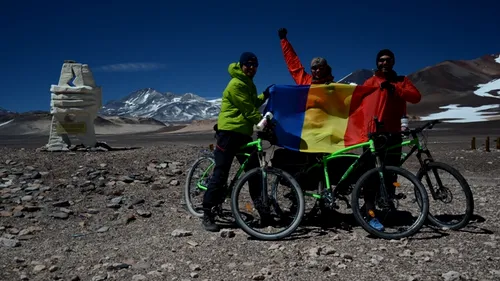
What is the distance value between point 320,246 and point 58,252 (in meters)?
3.08

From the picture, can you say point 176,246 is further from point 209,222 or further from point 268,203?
point 268,203

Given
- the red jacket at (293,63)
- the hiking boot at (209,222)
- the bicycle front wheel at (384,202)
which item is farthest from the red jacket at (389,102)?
the hiking boot at (209,222)

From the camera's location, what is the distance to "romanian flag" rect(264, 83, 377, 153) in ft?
17.8

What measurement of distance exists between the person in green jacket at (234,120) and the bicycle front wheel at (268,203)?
0.13 metres

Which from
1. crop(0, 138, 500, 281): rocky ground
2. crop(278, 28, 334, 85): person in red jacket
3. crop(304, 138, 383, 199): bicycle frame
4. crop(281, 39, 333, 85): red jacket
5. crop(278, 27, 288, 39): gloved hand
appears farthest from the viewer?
crop(278, 27, 288, 39): gloved hand

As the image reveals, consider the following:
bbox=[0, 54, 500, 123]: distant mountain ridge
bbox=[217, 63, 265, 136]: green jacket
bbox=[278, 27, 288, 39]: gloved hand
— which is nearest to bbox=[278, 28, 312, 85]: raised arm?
bbox=[278, 27, 288, 39]: gloved hand

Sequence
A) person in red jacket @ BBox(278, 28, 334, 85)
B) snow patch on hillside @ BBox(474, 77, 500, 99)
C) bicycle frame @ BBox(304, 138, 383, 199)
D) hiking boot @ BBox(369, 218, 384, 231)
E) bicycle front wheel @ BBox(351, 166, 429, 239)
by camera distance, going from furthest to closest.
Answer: snow patch on hillside @ BBox(474, 77, 500, 99)
person in red jacket @ BBox(278, 28, 334, 85)
bicycle frame @ BBox(304, 138, 383, 199)
hiking boot @ BBox(369, 218, 384, 231)
bicycle front wheel @ BBox(351, 166, 429, 239)

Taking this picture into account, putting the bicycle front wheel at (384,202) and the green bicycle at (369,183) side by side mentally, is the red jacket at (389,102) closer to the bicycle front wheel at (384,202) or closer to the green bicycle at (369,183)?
the green bicycle at (369,183)

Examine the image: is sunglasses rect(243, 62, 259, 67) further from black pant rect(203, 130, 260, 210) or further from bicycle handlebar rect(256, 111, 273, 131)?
black pant rect(203, 130, 260, 210)

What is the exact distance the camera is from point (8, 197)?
7.38 metres

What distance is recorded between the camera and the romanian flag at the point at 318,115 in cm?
543

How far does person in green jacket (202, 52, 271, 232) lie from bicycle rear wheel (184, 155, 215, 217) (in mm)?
803

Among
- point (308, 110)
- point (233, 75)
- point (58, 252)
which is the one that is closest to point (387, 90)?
point (308, 110)

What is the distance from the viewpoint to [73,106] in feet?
49.2
